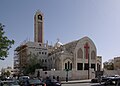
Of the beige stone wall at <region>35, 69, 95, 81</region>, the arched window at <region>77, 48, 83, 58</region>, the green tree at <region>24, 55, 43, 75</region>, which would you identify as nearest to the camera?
the beige stone wall at <region>35, 69, 95, 81</region>

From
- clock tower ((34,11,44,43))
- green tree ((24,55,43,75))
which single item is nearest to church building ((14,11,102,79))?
clock tower ((34,11,44,43))

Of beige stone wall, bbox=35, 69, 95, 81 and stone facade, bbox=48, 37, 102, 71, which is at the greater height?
stone facade, bbox=48, 37, 102, 71

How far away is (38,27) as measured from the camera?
10500 centimetres

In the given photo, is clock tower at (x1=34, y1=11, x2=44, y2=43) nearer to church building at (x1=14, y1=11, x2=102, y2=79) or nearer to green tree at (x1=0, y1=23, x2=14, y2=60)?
church building at (x1=14, y1=11, x2=102, y2=79)

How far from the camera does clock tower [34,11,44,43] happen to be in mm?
103875

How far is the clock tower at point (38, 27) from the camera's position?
341ft

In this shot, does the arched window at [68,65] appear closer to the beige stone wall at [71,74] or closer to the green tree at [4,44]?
the beige stone wall at [71,74]

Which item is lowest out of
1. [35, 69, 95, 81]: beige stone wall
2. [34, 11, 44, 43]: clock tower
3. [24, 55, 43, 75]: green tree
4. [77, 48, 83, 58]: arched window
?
[35, 69, 95, 81]: beige stone wall

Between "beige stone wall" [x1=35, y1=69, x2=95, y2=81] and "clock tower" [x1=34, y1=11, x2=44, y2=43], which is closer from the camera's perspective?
"beige stone wall" [x1=35, y1=69, x2=95, y2=81]

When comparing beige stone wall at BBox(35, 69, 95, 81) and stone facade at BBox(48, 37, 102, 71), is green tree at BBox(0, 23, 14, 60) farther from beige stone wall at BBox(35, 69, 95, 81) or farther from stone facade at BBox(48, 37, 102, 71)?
stone facade at BBox(48, 37, 102, 71)

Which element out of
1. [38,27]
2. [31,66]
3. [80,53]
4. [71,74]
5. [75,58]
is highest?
[38,27]

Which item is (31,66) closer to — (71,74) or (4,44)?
(71,74)

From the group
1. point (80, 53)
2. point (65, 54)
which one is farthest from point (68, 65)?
point (80, 53)

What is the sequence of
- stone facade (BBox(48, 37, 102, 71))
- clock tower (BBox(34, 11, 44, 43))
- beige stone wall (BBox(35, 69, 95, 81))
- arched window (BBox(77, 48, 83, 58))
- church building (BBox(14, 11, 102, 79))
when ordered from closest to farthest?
beige stone wall (BBox(35, 69, 95, 81)), stone facade (BBox(48, 37, 102, 71)), church building (BBox(14, 11, 102, 79)), arched window (BBox(77, 48, 83, 58)), clock tower (BBox(34, 11, 44, 43))
